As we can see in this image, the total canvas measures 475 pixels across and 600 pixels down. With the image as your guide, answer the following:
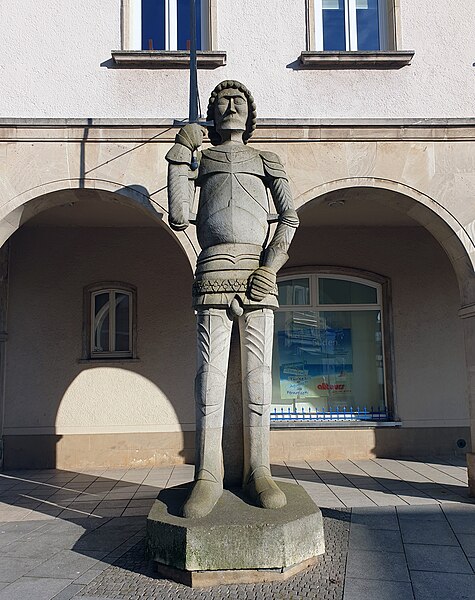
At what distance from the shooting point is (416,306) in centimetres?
860

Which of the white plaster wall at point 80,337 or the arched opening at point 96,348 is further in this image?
the white plaster wall at point 80,337

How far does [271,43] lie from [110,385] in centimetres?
525

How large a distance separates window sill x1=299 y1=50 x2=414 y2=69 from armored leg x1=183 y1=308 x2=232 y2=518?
399 cm

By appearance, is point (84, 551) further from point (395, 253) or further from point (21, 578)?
point (395, 253)

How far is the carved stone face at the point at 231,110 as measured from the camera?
398cm

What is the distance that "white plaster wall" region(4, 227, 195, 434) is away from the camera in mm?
8180

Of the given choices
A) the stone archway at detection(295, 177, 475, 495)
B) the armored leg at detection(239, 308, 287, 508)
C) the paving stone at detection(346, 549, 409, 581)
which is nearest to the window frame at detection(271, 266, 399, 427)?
the stone archway at detection(295, 177, 475, 495)

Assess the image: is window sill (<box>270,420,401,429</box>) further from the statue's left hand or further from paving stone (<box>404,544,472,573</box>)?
the statue's left hand

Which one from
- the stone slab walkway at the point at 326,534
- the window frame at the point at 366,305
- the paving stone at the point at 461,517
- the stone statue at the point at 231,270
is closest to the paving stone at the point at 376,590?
the stone slab walkway at the point at 326,534

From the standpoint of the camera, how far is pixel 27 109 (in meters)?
6.23

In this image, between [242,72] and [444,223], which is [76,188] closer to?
[242,72]

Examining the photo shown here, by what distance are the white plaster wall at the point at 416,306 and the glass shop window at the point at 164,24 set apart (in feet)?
11.1

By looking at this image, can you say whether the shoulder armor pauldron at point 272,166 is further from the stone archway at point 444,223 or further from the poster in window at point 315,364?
the poster in window at point 315,364

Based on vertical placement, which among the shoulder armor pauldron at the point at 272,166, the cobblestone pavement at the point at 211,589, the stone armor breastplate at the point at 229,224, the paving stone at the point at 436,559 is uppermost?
the shoulder armor pauldron at the point at 272,166
